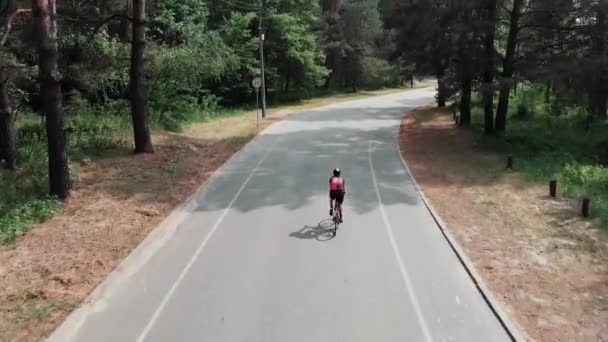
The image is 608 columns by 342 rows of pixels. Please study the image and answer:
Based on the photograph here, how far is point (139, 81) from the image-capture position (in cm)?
1962

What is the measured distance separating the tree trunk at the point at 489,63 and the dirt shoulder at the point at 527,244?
11.5 ft

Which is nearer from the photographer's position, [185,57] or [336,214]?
[336,214]

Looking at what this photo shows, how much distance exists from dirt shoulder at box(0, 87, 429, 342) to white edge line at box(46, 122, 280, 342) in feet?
0.45

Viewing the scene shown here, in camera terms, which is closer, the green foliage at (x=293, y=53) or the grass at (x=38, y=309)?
the grass at (x=38, y=309)

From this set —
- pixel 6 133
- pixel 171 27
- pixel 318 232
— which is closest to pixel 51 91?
pixel 6 133

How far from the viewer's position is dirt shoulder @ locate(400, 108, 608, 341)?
8430 millimetres

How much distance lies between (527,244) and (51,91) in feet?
40.1

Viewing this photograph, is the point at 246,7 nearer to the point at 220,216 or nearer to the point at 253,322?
the point at 220,216

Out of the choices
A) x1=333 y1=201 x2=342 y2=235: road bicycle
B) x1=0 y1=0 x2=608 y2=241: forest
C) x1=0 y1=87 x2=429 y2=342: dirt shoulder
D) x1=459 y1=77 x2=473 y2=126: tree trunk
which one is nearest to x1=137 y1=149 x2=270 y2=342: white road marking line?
x1=0 y1=87 x2=429 y2=342: dirt shoulder

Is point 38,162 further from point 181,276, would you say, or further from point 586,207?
point 586,207

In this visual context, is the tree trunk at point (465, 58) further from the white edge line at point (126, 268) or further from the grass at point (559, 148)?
the white edge line at point (126, 268)

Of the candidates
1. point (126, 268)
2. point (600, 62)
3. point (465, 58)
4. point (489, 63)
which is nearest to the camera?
point (126, 268)

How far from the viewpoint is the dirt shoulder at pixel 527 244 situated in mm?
8430

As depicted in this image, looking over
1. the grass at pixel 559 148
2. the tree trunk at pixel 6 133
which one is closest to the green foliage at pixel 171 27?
the tree trunk at pixel 6 133
